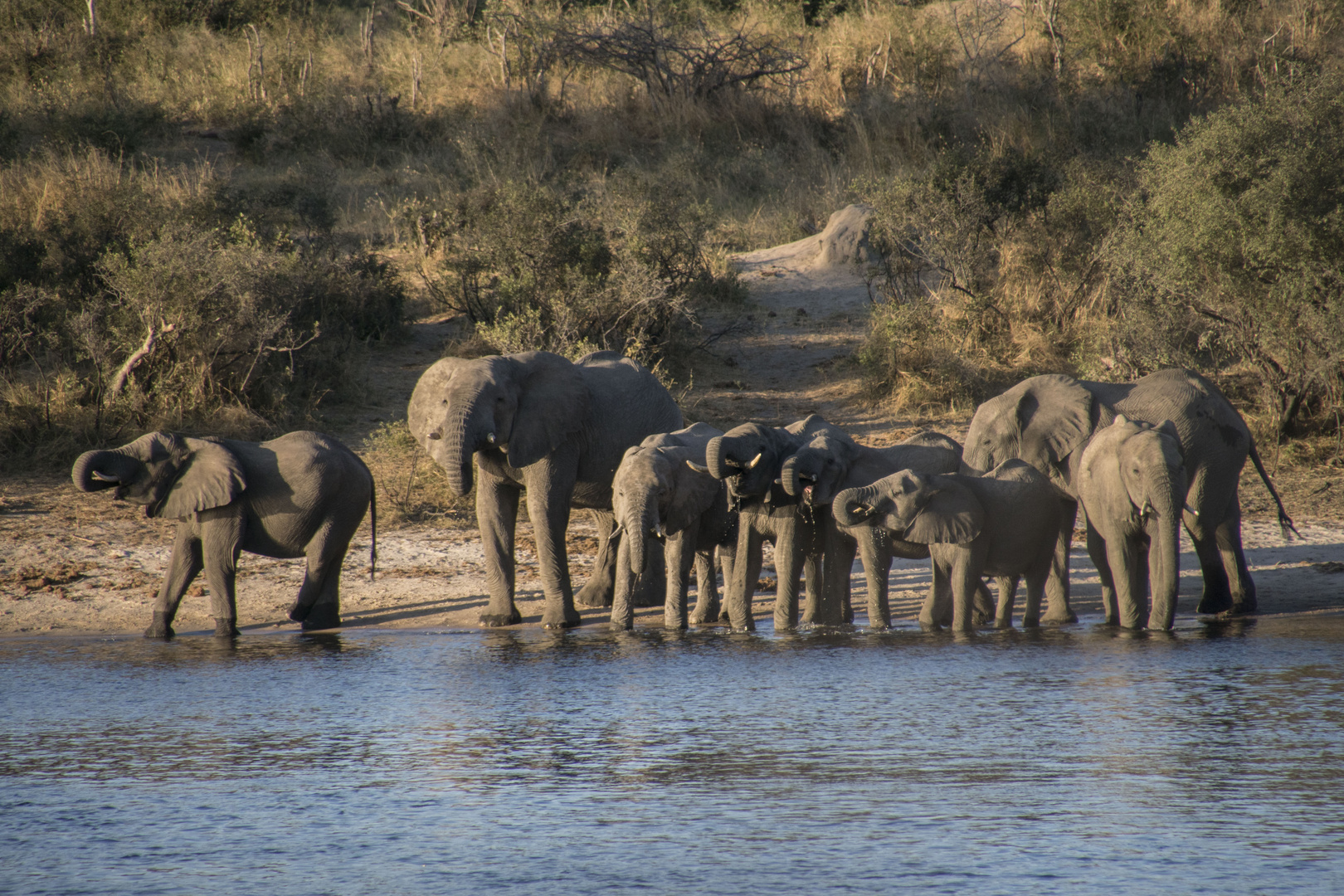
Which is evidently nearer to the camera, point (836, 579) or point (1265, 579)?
point (836, 579)

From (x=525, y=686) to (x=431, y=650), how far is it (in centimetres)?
127

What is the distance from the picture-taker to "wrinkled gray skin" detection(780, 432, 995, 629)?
8.48 metres

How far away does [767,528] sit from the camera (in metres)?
8.78

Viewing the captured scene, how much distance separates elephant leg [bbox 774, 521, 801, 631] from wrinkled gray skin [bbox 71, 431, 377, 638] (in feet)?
8.71

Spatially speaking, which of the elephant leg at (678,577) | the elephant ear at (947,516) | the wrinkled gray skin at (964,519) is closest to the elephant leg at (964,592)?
the wrinkled gray skin at (964,519)

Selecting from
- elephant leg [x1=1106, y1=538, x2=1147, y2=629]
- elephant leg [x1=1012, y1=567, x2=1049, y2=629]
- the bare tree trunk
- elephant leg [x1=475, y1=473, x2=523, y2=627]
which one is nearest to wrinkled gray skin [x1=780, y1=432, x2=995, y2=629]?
elephant leg [x1=1012, y1=567, x2=1049, y2=629]

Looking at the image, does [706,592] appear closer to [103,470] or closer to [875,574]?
[875,574]

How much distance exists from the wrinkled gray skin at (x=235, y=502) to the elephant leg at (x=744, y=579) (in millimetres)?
2392

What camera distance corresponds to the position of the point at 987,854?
14.2 feet

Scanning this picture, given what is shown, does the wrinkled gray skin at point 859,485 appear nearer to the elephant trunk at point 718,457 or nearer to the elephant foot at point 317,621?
the elephant trunk at point 718,457

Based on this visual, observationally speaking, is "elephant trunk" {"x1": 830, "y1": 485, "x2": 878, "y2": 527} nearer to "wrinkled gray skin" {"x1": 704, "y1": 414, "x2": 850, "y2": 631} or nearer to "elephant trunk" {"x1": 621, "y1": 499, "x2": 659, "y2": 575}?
"wrinkled gray skin" {"x1": 704, "y1": 414, "x2": 850, "y2": 631}

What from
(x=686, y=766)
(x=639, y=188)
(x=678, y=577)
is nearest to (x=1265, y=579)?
(x=678, y=577)

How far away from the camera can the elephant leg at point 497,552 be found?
8.89 metres

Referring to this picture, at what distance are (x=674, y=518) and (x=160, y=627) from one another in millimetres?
3164
